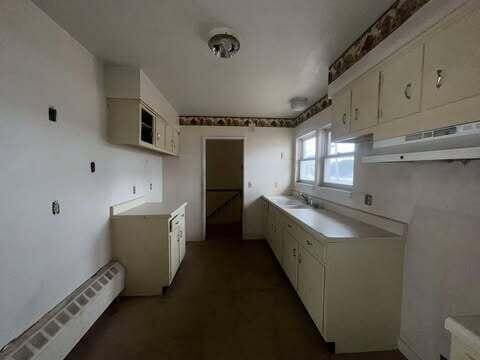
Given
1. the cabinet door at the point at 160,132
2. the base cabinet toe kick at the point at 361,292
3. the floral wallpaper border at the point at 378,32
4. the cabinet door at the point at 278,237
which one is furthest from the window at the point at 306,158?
the cabinet door at the point at 160,132

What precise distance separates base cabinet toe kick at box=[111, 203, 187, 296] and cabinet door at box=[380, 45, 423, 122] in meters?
2.18

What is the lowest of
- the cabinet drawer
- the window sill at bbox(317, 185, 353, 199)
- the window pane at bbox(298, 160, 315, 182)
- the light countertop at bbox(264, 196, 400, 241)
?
the cabinet drawer

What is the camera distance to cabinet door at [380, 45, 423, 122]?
1.10 m

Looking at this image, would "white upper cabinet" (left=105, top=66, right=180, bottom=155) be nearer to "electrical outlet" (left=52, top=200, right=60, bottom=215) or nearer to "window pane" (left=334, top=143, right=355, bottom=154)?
"electrical outlet" (left=52, top=200, right=60, bottom=215)

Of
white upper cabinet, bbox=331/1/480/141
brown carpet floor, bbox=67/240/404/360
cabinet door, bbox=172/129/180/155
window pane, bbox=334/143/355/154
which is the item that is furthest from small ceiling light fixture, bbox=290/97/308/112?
brown carpet floor, bbox=67/240/404/360

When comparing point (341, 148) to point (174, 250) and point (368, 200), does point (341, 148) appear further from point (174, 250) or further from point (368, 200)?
point (174, 250)

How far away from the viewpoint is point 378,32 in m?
1.43

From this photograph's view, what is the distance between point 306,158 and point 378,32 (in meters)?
2.40

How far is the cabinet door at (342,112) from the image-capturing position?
1732 millimetres

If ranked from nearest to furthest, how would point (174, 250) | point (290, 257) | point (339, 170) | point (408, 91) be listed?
1. point (408, 91)
2. point (290, 257)
3. point (174, 250)
4. point (339, 170)

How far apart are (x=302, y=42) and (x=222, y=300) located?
8.44 ft

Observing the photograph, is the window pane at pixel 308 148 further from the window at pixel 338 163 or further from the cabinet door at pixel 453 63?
the cabinet door at pixel 453 63

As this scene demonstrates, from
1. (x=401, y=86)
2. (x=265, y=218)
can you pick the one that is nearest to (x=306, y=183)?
(x=265, y=218)

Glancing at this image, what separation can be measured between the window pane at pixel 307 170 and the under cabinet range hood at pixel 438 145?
90.0 inches
